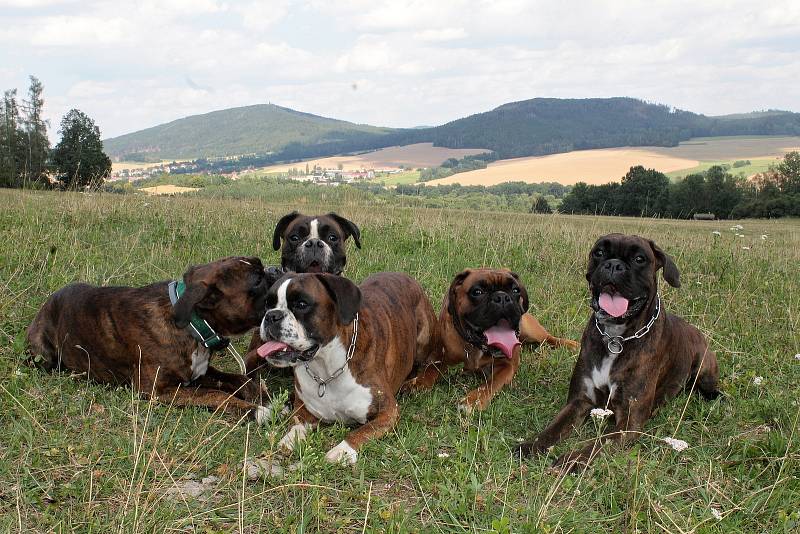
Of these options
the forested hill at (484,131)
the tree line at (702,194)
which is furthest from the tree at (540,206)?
the forested hill at (484,131)

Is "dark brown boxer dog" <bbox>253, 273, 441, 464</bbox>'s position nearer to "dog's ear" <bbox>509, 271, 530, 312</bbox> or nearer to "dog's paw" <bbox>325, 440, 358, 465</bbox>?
"dog's paw" <bbox>325, 440, 358, 465</bbox>

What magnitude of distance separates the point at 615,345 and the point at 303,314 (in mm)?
2198

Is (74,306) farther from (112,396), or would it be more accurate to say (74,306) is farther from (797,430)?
(797,430)

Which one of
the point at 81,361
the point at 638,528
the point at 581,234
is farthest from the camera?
the point at 581,234

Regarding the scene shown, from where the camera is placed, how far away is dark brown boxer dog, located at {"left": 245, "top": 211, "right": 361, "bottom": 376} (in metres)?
6.30

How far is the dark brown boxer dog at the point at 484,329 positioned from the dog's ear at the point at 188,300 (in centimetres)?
187

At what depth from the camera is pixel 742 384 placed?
18.3ft

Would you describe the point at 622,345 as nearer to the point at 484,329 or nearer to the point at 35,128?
the point at 484,329

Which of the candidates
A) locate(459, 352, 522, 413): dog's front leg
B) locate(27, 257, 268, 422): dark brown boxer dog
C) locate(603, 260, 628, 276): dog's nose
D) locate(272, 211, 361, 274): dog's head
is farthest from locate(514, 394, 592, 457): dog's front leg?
locate(272, 211, 361, 274): dog's head

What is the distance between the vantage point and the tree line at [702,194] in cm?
5269

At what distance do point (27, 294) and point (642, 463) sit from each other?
6035 mm

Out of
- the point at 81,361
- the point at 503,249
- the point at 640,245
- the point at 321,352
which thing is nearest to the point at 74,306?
the point at 81,361

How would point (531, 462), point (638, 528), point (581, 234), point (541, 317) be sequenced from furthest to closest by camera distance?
point (581, 234) → point (541, 317) → point (531, 462) → point (638, 528)

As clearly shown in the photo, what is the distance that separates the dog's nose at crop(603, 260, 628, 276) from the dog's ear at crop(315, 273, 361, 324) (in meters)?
1.70
